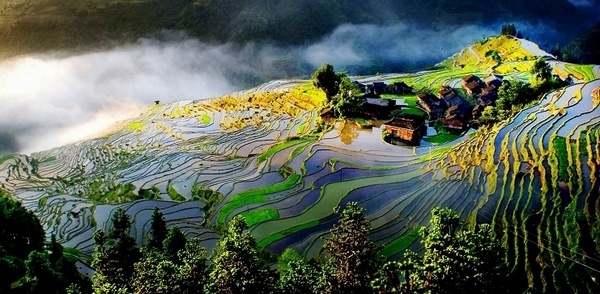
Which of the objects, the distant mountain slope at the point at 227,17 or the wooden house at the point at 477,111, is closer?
the wooden house at the point at 477,111

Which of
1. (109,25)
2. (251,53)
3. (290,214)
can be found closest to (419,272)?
(290,214)

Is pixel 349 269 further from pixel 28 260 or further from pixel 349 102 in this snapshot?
pixel 349 102

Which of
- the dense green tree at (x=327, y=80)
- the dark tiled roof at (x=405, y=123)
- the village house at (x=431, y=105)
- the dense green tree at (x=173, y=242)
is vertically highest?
the dense green tree at (x=327, y=80)

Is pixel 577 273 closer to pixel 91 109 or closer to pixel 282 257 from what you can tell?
pixel 282 257

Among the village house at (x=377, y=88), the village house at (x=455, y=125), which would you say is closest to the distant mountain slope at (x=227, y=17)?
the village house at (x=377, y=88)

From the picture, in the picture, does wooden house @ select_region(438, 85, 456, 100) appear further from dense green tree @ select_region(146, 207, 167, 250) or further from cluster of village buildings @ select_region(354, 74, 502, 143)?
dense green tree @ select_region(146, 207, 167, 250)

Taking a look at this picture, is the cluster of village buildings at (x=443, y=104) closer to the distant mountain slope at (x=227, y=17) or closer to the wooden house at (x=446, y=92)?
the wooden house at (x=446, y=92)

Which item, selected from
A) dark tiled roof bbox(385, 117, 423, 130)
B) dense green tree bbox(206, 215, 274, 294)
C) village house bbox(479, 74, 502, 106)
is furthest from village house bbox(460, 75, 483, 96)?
dense green tree bbox(206, 215, 274, 294)
